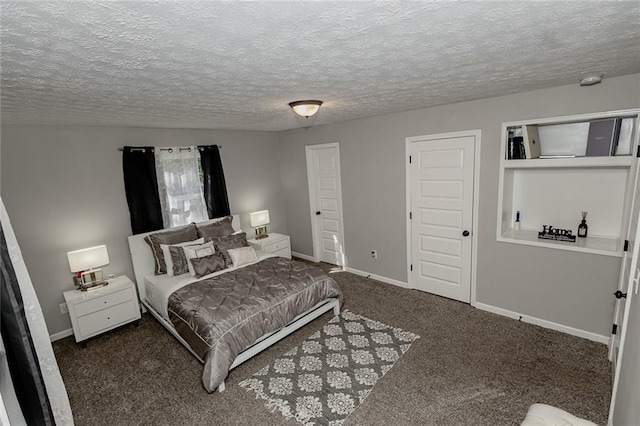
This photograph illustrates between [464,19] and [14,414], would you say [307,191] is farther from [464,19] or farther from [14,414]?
[14,414]

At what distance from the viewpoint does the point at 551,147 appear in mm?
3182

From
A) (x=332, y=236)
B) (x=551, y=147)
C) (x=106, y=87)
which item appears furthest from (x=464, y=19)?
(x=332, y=236)

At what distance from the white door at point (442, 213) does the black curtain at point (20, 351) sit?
375 centimetres

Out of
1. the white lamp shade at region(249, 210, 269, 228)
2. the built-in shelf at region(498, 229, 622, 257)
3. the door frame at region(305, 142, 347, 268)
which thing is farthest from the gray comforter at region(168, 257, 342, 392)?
the built-in shelf at region(498, 229, 622, 257)

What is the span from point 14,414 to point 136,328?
121 inches

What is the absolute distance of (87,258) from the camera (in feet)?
11.0

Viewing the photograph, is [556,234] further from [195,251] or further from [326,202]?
[195,251]

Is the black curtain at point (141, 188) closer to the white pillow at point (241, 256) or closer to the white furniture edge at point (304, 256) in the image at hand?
the white pillow at point (241, 256)

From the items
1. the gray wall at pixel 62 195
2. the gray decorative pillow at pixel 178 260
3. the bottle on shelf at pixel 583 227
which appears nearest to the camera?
the bottle on shelf at pixel 583 227

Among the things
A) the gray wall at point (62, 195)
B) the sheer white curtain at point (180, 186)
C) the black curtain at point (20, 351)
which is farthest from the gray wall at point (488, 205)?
the black curtain at point (20, 351)

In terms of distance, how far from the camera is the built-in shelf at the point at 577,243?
2.74 metres

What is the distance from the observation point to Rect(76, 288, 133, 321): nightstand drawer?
127 inches

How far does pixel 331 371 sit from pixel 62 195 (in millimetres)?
3505

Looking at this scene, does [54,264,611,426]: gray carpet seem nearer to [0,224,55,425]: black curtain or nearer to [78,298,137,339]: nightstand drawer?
[78,298,137,339]: nightstand drawer
